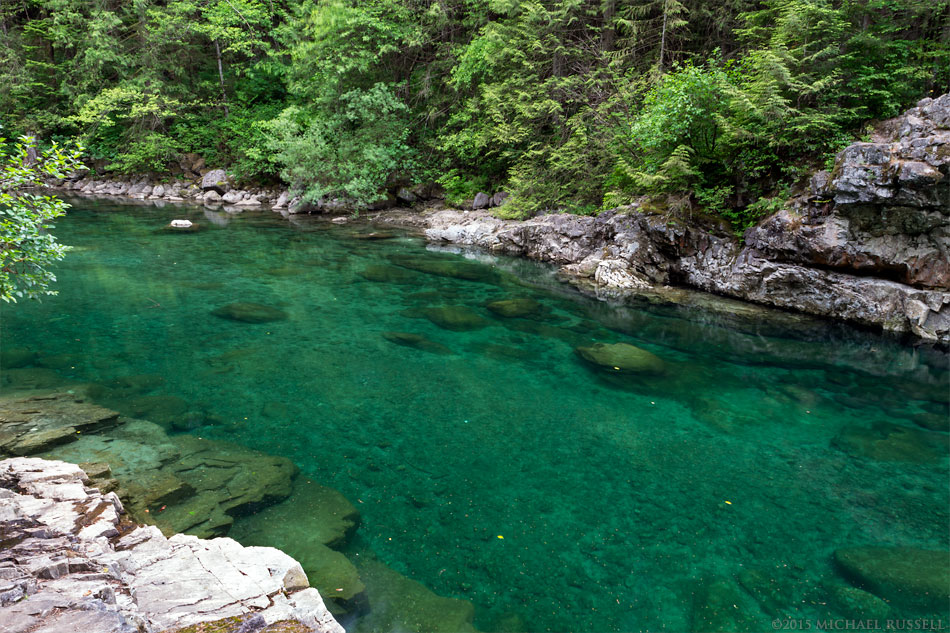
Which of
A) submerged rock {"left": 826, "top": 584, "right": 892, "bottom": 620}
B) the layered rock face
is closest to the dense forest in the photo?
the layered rock face

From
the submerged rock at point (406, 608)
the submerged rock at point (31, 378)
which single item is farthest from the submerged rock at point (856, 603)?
the submerged rock at point (31, 378)

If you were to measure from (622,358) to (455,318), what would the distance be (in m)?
3.81

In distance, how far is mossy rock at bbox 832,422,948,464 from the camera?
6656 millimetres

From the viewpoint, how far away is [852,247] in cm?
1106

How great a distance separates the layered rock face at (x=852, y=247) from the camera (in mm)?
10219

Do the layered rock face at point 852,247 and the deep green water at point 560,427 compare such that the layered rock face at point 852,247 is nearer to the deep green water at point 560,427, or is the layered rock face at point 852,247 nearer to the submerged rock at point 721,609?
the deep green water at point 560,427

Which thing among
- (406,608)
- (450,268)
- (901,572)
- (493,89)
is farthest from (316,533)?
(493,89)

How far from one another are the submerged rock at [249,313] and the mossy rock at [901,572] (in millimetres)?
10096

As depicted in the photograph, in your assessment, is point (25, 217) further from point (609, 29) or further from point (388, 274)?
point (609, 29)

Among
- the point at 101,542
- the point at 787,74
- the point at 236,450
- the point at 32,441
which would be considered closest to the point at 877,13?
the point at 787,74

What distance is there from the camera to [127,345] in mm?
9227

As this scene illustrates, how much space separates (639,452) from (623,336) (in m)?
4.33

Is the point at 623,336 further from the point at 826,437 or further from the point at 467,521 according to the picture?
the point at 467,521

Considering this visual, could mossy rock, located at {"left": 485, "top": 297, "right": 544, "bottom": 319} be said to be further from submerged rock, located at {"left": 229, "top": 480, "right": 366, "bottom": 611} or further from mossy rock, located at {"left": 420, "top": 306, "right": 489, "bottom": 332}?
submerged rock, located at {"left": 229, "top": 480, "right": 366, "bottom": 611}
